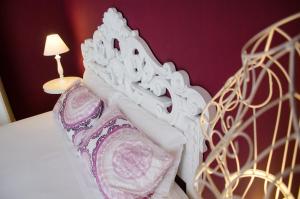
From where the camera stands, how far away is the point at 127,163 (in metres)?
1.24

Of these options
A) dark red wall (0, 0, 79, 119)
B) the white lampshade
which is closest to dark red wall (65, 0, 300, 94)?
the white lampshade

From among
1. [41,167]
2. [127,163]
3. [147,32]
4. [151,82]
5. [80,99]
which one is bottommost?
[41,167]

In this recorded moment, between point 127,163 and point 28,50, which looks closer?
point 127,163

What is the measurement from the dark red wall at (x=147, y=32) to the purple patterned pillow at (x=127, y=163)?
0.38 meters

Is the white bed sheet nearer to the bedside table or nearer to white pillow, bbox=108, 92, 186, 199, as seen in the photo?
white pillow, bbox=108, 92, 186, 199

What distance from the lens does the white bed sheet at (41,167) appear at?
4.69 feet

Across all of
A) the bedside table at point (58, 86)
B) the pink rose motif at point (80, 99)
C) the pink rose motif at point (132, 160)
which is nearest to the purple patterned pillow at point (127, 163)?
the pink rose motif at point (132, 160)

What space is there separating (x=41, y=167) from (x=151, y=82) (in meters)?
0.84

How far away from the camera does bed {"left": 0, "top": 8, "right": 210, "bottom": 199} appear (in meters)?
1.27

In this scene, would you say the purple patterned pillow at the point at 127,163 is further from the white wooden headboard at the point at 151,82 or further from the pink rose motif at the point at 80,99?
the pink rose motif at the point at 80,99

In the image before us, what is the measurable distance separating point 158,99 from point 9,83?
6.46 ft

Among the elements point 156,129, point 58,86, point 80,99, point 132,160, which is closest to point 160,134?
point 156,129

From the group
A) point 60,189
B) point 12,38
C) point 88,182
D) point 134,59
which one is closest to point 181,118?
point 134,59

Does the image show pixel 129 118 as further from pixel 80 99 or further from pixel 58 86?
pixel 58 86
